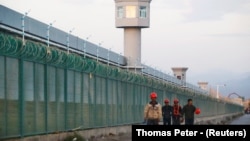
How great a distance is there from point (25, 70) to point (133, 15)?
5656 cm

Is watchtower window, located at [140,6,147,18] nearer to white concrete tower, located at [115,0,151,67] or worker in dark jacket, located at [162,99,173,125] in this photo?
white concrete tower, located at [115,0,151,67]

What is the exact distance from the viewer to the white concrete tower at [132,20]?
8056 cm

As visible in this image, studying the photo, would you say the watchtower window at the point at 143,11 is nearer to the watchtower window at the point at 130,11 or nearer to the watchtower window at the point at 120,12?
the watchtower window at the point at 130,11

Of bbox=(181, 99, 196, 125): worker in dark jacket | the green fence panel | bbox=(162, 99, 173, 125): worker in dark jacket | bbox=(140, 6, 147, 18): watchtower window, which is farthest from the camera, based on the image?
bbox=(140, 6, 147, 18): watchtower window

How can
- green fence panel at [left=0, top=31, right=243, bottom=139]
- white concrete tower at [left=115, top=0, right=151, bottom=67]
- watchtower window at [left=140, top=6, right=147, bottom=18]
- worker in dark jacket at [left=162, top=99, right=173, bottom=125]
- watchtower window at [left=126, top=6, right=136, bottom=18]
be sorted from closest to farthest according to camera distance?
green fence panel at [left=0, top=31, right=243, bottom=139] < worker in dark jacket at [left=162, top=99, right=173, bottom=125] < white concrete tower at [left=115, top=0, right=151, bottom=67] < watchtower window at [left=126, top=6, right=136, bottom=18] < watchtower window at [left=140, top=6, right=147, bottom=18]

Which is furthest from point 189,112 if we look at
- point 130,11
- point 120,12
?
point 120,12

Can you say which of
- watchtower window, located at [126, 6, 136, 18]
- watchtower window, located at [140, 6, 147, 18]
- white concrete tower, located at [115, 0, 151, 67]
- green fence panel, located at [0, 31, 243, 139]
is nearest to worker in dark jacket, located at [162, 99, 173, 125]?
green fence panel, located at [0, 31, 243, 139]

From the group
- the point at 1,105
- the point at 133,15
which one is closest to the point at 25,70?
the point at 1,105

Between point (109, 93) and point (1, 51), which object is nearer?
point (1, 51)

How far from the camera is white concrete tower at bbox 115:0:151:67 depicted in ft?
264

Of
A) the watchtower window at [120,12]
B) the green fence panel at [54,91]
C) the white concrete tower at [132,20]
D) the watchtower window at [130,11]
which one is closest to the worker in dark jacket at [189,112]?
the green fence panel at [54,91]

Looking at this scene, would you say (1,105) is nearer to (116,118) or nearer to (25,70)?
(25,70)

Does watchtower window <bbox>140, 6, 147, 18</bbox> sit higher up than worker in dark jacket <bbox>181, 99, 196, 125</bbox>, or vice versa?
watchtower window <bbox>140, 6, 147, 18</bbox>

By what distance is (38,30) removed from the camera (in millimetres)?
29234
